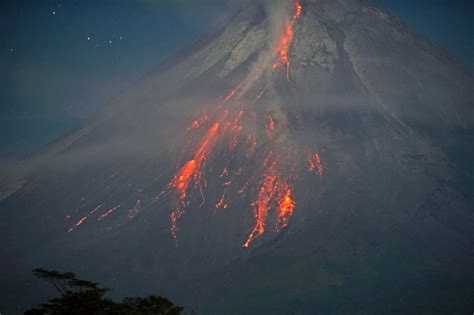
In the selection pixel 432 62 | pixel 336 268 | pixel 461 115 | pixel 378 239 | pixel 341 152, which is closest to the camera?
pixel 336 268

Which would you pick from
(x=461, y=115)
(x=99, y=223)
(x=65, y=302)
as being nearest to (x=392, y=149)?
(x=461, y=115)

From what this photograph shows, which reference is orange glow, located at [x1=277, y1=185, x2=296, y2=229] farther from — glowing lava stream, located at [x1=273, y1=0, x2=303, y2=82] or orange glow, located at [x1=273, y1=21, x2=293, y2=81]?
orange glow, located at [x1=273, y1=21, x2=293, y2=81]

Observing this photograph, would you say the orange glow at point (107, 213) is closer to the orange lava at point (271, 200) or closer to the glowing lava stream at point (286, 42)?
the orange lava at point (271, 200)

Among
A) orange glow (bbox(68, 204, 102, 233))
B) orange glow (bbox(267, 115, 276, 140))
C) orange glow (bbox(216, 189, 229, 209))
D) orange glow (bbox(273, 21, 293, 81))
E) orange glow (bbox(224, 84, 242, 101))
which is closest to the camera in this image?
orange glow (bbox(216, 189, 229, 209))

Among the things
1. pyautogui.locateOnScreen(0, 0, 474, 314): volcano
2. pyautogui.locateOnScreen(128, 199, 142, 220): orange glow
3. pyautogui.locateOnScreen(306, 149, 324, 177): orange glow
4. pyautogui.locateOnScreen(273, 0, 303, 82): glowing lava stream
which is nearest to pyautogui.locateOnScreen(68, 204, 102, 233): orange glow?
pyautogui.locateOnScreen(0, 0, 474, 314): volcano

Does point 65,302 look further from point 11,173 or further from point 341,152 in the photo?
point 11,173

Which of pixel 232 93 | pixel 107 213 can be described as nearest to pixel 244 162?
pixel 232 93

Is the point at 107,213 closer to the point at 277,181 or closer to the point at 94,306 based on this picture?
the point at 277,181

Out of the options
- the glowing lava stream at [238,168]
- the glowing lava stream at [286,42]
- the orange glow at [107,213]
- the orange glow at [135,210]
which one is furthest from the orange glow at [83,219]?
the glowing lava stream at [286,42]
